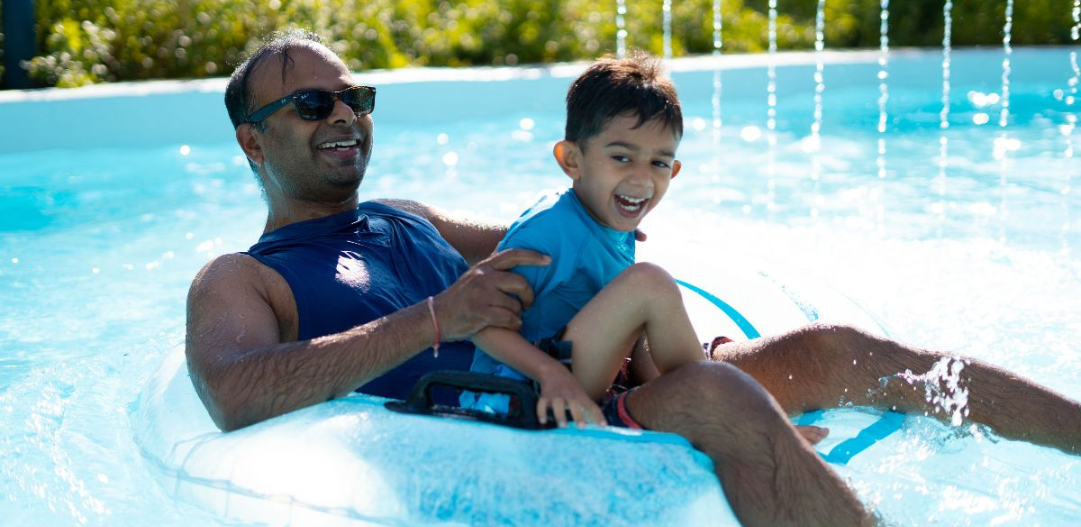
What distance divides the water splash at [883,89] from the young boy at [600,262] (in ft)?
11.5

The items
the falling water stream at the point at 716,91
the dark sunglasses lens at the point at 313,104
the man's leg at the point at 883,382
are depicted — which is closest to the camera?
the man's leg at the point at 883,382

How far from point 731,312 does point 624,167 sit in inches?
36.6

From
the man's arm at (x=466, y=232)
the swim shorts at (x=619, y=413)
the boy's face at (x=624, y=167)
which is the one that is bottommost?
the swim shorts at (x=619, y=413)

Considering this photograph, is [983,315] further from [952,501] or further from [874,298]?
[952,501]

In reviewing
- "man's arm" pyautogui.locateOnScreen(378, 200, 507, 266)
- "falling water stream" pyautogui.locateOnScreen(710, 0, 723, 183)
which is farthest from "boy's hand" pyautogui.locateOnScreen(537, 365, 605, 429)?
"falling water stream" pyautogui.locateOnScreen(710, 0, 723, 183)

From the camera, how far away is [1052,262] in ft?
16.0

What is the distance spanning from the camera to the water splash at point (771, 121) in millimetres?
6566

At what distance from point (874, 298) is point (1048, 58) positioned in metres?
6.03

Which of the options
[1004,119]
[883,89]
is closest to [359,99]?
[1004,119]

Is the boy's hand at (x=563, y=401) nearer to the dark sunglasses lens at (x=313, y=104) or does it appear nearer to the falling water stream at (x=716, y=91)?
the dark sunglasses lens at (x=313, y=104)

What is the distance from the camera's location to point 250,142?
10.3 ft

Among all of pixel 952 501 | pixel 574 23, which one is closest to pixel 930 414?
pixel 952 501

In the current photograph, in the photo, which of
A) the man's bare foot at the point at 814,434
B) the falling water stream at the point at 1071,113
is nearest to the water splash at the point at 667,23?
the falling water stream at the point at 1071,113

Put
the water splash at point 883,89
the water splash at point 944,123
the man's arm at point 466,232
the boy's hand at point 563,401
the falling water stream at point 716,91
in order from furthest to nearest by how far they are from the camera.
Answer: the falling water stream at point 716,91
the water splash at point 883,89
the water splash at point 944,123
the man's arm at point 466,232
the boy's hand at point 563,401
